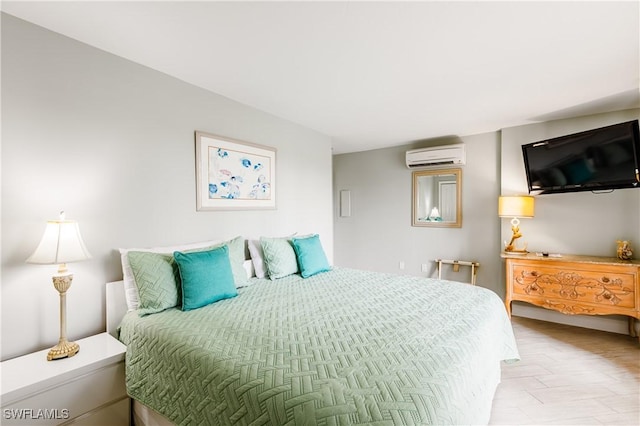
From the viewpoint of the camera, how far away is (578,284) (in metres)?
3.08

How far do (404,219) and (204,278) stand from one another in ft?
12.3

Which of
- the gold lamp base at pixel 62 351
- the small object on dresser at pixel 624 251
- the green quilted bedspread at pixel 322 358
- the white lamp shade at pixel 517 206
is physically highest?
the white lamp shade at pixel 517 206

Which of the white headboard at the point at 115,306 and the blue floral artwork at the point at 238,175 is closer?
the white headboard at the point at 115,306

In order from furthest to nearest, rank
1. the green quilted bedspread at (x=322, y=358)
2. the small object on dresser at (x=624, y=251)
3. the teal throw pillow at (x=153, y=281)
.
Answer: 1. the small object on dresser at (x=624, y=251)
2. the teal throw pillow at (x=153, y=281)
3. the green quilted bedspread at (x=322, y=358)

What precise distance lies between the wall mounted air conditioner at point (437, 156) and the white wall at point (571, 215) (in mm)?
554

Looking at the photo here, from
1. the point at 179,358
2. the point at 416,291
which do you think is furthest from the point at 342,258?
the point at 179,358

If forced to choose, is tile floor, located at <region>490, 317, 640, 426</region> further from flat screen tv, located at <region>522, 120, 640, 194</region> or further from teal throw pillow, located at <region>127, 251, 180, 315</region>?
teal throw pillow, located at <region>127, 251, 180, 315</region>

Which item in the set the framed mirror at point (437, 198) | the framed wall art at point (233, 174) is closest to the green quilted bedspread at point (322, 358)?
the framed wall art at point (233, 174)

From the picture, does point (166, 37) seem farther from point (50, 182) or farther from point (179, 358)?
point (179, 358)

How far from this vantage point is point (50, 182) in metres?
1.82

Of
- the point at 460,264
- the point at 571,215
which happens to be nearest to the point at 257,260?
the point at 460,264

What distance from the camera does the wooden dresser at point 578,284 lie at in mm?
2865

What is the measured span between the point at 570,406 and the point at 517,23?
103 inches

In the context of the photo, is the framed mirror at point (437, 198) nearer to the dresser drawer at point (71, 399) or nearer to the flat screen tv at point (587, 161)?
the flat screen tv at point (587, 161)
